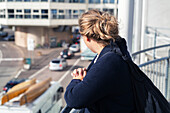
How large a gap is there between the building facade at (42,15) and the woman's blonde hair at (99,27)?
40.8m

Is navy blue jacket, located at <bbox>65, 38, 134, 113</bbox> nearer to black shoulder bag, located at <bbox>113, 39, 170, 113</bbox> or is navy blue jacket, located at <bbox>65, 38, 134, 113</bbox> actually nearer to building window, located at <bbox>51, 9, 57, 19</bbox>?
black shoulder bag, located at <bbox>113, 39, 170, 113</bbox>

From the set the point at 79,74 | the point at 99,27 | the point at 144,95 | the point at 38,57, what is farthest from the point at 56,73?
the point at 144,95

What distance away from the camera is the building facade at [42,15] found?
144 ft

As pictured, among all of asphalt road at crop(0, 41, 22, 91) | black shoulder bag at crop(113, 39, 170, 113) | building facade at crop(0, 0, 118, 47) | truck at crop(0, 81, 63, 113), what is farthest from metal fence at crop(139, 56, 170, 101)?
building facade at crop(0, 0, 118, 47)

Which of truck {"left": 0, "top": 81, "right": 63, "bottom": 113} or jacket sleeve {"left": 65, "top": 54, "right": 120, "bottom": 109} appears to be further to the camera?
truck {"left": 0, "top": 81, "right": 63, "bottom": 113}

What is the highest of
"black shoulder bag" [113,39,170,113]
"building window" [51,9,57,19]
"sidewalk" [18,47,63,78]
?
"building window" [51,9,57,19]

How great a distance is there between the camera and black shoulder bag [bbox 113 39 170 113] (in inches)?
65.1

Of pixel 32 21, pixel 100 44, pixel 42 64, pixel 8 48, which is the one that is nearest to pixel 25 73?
pixel 42 64

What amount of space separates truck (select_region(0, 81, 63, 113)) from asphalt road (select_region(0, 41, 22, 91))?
13795mm

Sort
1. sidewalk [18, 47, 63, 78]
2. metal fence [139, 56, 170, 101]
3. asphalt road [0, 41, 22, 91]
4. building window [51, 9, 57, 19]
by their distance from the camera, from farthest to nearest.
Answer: building window [51, 9, 57, 19] < sidewalk [18, 47, 63, 78] < asphalt road [0, 41, 22, 91] < metal fence [139, 56, 170, 101]

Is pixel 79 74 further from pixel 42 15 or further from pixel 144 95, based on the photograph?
pixel 42 15

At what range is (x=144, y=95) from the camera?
167 centimetres

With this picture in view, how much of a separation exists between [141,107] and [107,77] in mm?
294

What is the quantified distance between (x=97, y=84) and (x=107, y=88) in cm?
7
